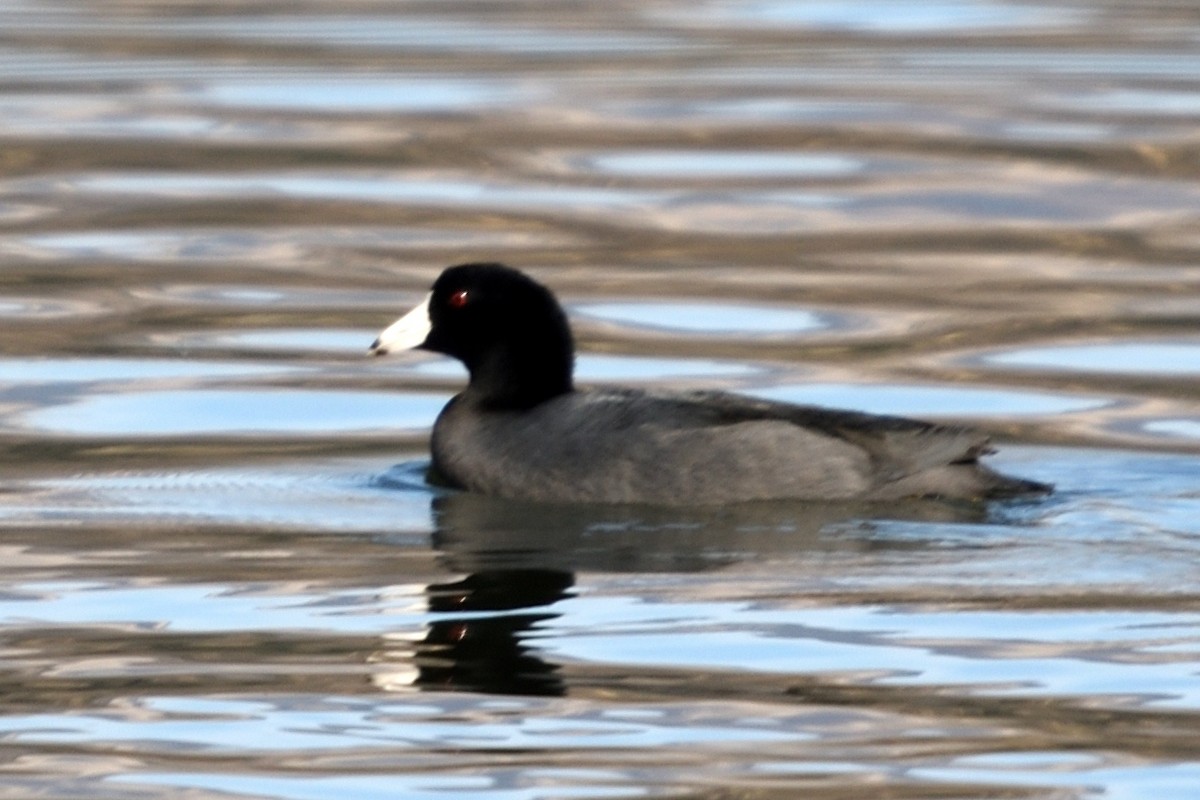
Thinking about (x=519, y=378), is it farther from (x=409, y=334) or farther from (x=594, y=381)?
(x=594, y=381)

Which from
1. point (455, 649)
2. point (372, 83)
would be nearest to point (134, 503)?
point (455, 649)

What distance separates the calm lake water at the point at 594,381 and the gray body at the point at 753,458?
0.45ft

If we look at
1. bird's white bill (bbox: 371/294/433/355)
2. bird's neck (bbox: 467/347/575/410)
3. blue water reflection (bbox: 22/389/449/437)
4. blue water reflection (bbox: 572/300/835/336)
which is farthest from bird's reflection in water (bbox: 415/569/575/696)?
blue water reflection (bbox: 572/300/835/336)

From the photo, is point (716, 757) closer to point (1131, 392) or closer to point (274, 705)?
point (274, 705)

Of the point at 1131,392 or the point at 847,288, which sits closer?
the point at 1131,392

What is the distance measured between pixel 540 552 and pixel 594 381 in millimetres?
3380

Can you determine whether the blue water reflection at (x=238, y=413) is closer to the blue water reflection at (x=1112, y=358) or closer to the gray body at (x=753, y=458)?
the gray body at (x=753, y=458)

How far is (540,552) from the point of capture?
8.61 meters

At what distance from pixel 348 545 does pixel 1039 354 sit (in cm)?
455

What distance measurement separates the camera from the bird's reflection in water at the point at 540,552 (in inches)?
281

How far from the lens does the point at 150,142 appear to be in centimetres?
1808

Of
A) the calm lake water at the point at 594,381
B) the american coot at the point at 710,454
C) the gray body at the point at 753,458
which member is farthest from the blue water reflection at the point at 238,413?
the gray body at the point at 753,458

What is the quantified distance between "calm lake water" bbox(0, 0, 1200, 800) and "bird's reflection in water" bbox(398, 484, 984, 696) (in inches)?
1.0

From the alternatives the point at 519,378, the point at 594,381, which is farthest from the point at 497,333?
the point at 594,381
